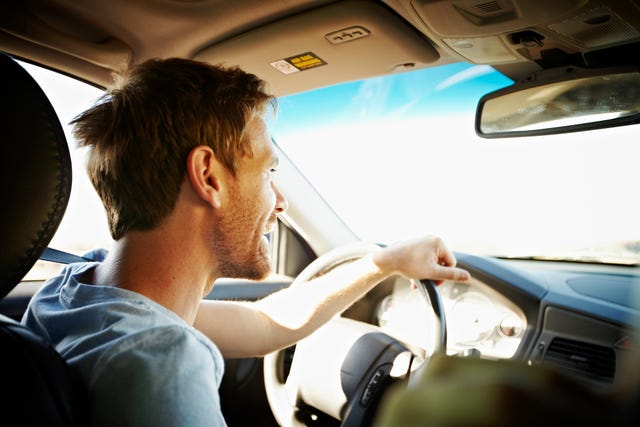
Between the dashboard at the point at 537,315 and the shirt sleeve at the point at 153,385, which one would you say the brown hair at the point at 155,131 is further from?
the dashboard at the point at 537,315

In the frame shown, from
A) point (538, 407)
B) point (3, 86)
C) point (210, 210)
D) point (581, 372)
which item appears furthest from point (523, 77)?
point (538, 407)

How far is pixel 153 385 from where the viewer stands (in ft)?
3.54

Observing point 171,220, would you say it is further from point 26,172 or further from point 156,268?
point 26,172

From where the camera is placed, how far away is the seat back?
110 cm

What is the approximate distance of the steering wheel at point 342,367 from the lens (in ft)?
7.63

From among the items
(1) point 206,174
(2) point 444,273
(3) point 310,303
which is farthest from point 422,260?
(1) point 206,174

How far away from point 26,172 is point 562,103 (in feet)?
6.79

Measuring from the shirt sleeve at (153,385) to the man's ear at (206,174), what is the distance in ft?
1.75

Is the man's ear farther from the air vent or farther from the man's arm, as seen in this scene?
the air vent

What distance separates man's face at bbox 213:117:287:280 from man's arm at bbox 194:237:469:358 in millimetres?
393

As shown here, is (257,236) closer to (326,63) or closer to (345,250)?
(345,250)

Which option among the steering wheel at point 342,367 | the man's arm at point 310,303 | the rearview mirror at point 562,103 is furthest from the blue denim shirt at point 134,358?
the rearview mirror at point 562,103

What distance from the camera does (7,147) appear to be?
123 centimetres

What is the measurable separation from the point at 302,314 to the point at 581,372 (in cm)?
108
